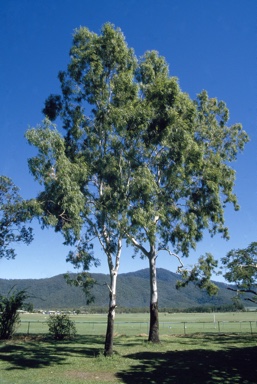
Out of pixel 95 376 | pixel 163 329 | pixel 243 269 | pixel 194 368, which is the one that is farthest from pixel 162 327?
pixel 95 376

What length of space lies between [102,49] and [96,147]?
665cm

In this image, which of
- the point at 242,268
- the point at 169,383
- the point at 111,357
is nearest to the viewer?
the point at 169,383

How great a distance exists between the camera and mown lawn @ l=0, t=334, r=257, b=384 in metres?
16.3

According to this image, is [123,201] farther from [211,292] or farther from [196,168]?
[211,292]

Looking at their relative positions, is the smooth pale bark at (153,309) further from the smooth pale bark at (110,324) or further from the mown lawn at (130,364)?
the smooth pale bark at (110,324)

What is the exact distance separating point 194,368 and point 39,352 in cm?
1090

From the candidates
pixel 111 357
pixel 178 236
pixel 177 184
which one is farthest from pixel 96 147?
pixel 111 357

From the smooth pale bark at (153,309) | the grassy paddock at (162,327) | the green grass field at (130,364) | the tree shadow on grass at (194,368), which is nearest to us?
the tree shadow on grass at (194,368)

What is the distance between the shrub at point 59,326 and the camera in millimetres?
32281

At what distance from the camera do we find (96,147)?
24016mm

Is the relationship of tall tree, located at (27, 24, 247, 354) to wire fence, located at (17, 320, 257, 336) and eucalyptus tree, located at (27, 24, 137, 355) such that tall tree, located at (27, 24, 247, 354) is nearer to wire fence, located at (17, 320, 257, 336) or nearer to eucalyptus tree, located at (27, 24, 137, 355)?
eucalyptus tree, located at (27, 24, 137, 355)

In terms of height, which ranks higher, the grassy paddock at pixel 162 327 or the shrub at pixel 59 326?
the shrub at pixel 59 326

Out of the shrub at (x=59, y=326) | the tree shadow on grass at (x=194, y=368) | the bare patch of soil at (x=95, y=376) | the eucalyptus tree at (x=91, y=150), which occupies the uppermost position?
the eucalyptus tree at (x=91, y=150)

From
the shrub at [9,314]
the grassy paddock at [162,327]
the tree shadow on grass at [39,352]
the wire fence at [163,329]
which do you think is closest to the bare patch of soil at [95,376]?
the tree shadow on grass at [39,352]
